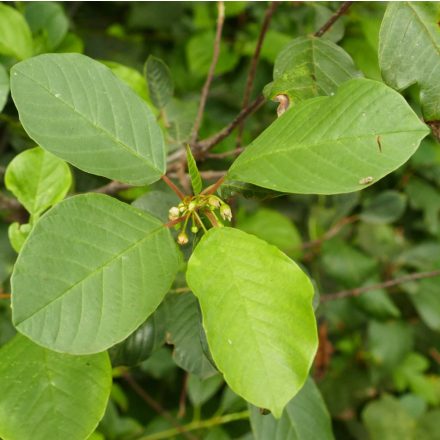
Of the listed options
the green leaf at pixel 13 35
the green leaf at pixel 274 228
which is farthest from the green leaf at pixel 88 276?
the green leaf at pixel 274 228

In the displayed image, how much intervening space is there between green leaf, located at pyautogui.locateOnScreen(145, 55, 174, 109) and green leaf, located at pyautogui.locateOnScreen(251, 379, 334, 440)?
2.24ft

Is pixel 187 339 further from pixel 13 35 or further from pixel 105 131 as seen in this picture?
pixel 13 35

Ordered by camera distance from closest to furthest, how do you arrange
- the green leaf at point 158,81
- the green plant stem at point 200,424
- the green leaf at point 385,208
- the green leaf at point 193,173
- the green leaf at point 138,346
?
the green leaf at point 193,173 < the green leaf at point 138,346 < the green leaf at point 158,81 < the green plant stem at point 200,424 < the green leaf at point 385,208

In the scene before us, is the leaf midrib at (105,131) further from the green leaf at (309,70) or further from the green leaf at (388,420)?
the green leaf at (388,420)

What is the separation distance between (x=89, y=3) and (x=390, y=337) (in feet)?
4.92

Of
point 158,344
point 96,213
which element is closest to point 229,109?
point 158,344

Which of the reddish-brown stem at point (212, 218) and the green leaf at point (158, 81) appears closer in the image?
the reddish-brown stem at point (212, 218)

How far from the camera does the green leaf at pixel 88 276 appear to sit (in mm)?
643

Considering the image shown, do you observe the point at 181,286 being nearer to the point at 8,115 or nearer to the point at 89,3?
the point at 8,115

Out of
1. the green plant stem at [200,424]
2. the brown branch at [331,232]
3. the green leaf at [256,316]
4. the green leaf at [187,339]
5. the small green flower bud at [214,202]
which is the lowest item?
the green plant stem at [200,424]

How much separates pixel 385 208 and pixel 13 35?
47.3 inches

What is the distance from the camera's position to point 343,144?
69 centimetres

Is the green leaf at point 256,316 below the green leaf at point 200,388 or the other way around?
the other way around

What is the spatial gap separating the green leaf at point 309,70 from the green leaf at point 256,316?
1.04 feet
